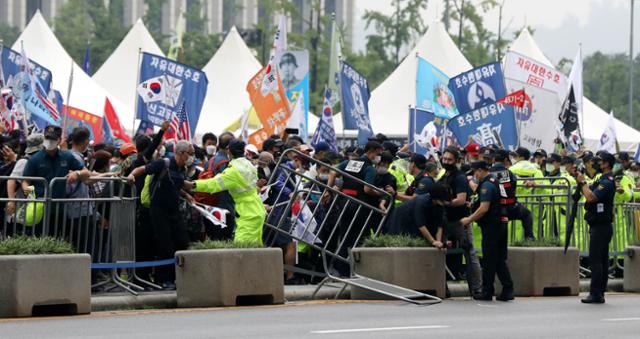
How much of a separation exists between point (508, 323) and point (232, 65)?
30158mm

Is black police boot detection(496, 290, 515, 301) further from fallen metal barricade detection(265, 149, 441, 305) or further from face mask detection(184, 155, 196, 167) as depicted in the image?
face mask detection(184, 155, 196, 167)

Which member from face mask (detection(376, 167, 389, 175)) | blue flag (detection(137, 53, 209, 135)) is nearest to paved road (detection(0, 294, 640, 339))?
face mask (detection(376, 167, 389, 175))

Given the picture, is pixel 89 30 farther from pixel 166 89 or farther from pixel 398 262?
pixel 398 262

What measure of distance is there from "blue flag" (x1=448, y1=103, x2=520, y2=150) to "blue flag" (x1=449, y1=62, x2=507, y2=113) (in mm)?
2135

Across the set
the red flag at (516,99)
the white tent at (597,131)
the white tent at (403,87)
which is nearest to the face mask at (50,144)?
the red flag at (516,99)

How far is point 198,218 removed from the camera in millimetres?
15531

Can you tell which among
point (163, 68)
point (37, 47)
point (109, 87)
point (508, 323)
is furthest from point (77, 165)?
point (109, 87)

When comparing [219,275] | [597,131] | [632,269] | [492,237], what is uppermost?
[597,131]

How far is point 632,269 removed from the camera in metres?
18.0

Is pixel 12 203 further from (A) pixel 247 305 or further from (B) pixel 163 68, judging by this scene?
(B) pixel 163 68

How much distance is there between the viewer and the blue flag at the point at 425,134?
78.9ft

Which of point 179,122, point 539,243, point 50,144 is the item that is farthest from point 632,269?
point 50,144

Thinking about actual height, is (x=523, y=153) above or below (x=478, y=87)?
below

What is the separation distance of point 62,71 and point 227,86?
21.5ft
